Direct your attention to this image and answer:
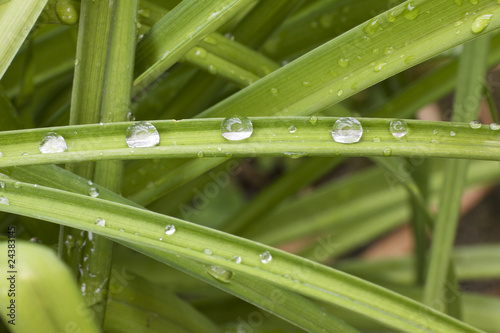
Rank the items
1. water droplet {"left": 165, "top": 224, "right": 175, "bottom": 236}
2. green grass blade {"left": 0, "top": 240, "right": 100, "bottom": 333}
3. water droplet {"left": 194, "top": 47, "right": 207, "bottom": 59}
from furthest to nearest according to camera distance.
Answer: water droplet {"left": 194, "top": 47, "right": 207, "bottom": 59} < water droplet {"left": 165, "top": 224, "right": 175, "bottom": 236} < green grass blade {"left": 0, "top": 240, "right": 100, "bottom": 333}

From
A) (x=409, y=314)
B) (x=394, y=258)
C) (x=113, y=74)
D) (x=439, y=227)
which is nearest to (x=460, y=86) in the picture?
(x=439, y=227)

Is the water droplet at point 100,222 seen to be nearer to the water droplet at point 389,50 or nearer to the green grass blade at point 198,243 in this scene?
the green grass blade at point 198,243

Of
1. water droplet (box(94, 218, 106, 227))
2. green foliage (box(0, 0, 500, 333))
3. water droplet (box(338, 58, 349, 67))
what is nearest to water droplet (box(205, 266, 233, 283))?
green foliage (box(0, 0, 500, 333))

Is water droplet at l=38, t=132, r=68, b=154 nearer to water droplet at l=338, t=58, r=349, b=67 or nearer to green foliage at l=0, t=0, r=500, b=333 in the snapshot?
green foliage at l=0, t=0, r=500, b=333

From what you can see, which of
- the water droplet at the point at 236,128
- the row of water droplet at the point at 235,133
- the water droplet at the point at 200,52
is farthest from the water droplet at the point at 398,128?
the water droplet at the point at 200,52

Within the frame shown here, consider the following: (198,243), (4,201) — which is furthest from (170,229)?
(4,201)

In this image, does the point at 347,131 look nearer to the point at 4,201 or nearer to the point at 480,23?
the point at 480,23

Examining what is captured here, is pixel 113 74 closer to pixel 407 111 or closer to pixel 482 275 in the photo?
pixel 407 111
